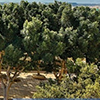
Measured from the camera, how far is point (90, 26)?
10742 mm

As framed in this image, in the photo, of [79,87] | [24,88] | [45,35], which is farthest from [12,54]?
[24,88]

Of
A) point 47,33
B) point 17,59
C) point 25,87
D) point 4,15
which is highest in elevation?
point 4,15

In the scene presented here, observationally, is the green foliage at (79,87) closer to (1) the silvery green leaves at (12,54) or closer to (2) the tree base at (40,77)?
(1) the silvery green leaves at (12,54)

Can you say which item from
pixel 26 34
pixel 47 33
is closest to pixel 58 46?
pixel 47 33

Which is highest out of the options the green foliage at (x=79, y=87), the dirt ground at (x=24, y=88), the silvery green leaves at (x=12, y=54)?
the silvery green leaves at (x=12, y=54)

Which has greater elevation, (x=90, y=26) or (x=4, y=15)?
(x=4, y=15)

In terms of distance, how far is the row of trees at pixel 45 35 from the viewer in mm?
9172

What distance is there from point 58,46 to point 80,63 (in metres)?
1.73

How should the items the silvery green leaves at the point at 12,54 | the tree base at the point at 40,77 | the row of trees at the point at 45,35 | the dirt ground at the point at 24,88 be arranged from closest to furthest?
the silvery green leaves at the point at 12,54 < the row of trees at the point at 45,35 < the dirt ground at the point at 24,88 < the tree base at the point at 40,77

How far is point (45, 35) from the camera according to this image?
9.25 metres

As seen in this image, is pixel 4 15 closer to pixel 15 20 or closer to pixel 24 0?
pixel 15 20

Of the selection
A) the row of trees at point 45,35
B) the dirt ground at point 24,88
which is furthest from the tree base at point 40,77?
the row of trees at point 45,35

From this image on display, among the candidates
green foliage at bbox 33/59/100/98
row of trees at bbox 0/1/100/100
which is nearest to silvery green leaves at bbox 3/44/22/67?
row of trees at bbox 0/1/100/100

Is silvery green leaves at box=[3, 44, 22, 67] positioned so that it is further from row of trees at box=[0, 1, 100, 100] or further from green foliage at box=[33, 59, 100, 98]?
green foliage at box=[33, 59, 100, 98]
